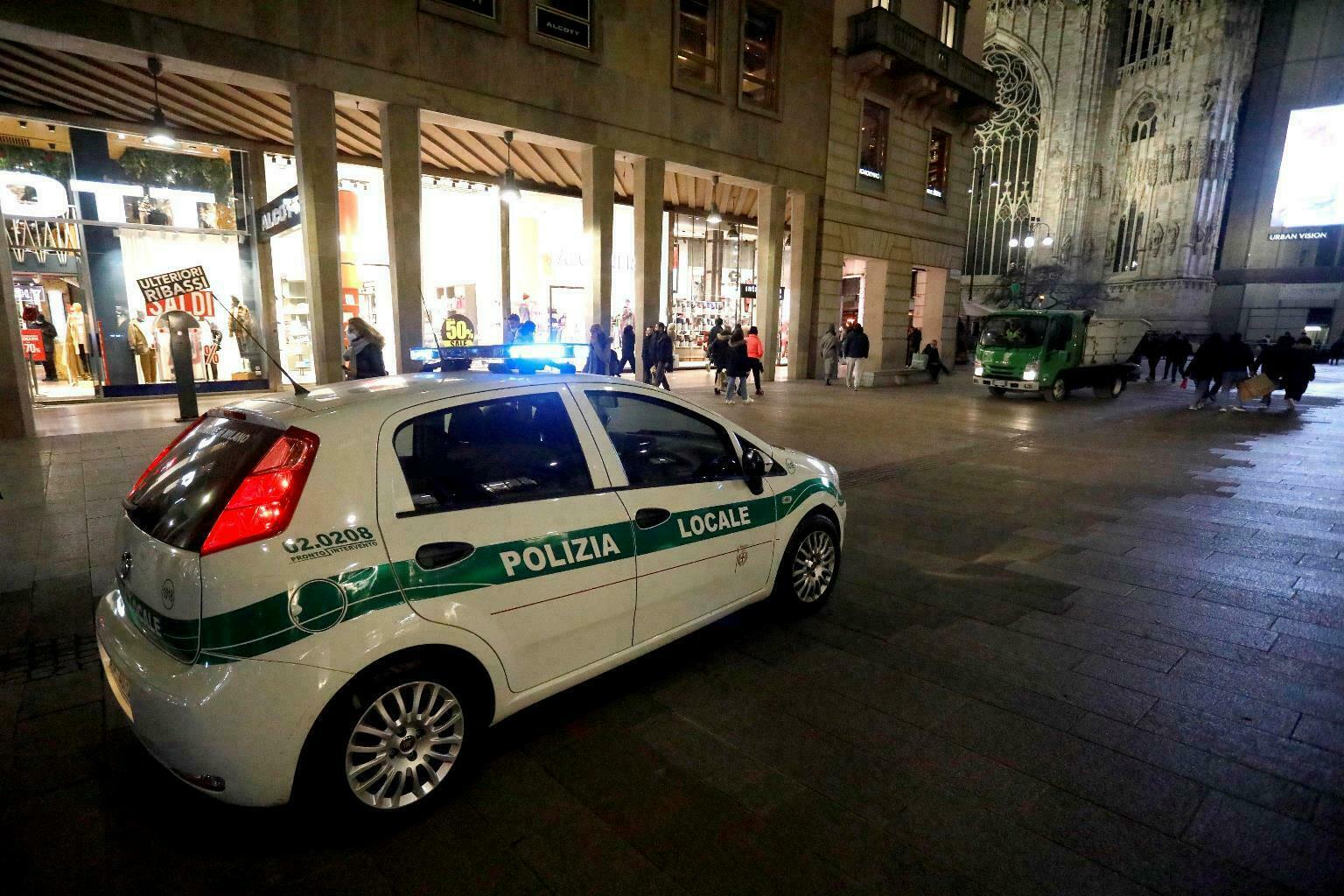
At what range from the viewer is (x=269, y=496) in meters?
2.32

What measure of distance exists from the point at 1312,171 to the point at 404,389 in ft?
198

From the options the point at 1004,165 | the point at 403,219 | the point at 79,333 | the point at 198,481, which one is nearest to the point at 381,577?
the point at 198,481

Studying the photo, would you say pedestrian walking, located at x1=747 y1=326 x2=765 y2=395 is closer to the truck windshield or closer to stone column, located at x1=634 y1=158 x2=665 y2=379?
stone column, located at x1=634 y1=158 x2=665 y2=379

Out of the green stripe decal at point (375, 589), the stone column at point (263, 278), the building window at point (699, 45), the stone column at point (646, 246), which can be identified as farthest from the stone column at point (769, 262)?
the green stripe decal at point (375, 589)

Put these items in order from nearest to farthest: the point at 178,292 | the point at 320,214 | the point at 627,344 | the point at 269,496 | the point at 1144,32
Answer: the point at 269,496
the point at 320,214
the point at 178,292
the point at 627,344
the point at 1144,32

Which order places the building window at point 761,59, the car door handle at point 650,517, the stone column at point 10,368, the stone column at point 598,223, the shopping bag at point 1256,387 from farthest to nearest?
the building window at point 761,59 → the shopping bag at point 1256,387 → the stone column at point 598,223 → the stone column at point 10,368 → the car door handle at point 650,517

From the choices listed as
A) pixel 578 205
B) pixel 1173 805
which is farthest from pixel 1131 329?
pixel 1173 805

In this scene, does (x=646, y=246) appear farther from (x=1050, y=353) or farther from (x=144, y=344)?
(x=144, y=344)

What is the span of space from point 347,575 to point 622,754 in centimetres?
146

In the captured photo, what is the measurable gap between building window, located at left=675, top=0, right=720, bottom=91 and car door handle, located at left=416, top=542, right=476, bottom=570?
651 inches

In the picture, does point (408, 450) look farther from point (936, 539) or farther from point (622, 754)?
point (936, 539)

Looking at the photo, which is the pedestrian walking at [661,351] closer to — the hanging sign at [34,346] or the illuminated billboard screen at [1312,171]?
the hanging sign at [34,346]

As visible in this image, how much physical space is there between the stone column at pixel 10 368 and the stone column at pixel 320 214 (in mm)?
3827

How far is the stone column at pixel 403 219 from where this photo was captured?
1247 centimetres
